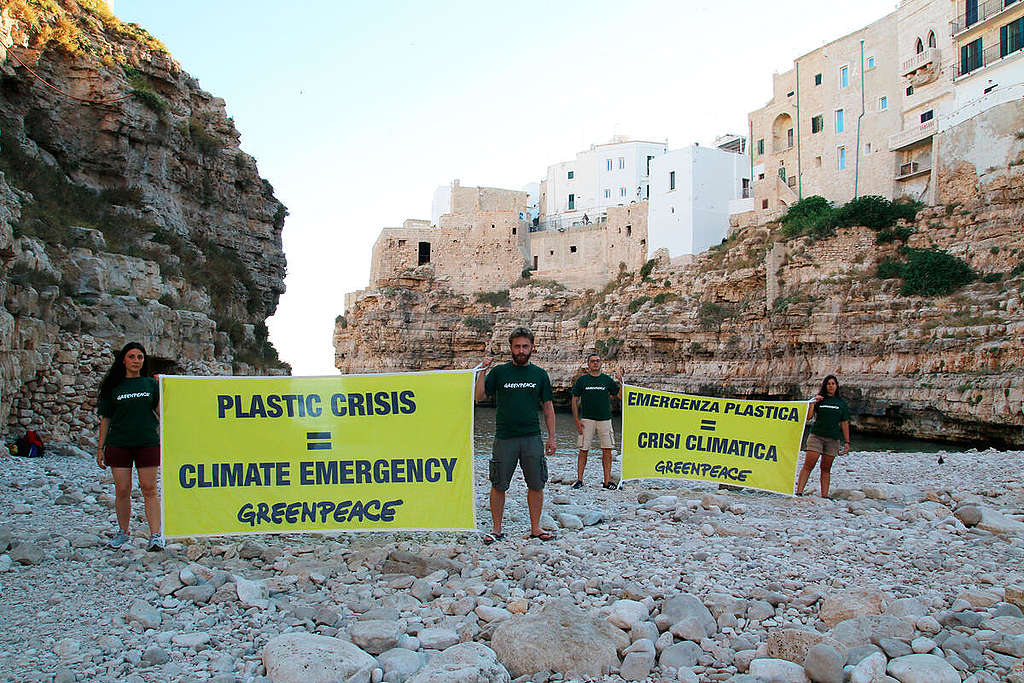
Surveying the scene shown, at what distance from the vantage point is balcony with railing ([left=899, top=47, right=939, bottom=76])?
3416 centimetres

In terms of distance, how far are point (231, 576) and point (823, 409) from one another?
21.9 ft

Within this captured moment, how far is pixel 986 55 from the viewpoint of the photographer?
3083 centimetres

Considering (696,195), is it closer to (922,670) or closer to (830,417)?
(830,417)

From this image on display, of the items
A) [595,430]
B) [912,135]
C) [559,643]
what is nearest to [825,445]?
[595,430]

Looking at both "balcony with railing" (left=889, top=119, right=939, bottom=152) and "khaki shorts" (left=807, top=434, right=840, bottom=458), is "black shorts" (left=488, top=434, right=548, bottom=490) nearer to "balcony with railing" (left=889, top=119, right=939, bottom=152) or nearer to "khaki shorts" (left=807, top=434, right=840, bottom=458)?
"khaki shorts" (left=807, top=434, right=840, bottom=458)

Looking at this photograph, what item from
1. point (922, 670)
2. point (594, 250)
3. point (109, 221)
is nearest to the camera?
point (922, 670)

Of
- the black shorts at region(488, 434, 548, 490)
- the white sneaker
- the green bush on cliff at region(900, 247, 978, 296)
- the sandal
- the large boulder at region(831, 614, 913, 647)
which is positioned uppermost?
the green bush on cliff at region(900, 247, 978, 296)

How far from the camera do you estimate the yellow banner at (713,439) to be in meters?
8.61

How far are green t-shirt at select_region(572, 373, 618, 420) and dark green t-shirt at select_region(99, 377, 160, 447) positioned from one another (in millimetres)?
4884

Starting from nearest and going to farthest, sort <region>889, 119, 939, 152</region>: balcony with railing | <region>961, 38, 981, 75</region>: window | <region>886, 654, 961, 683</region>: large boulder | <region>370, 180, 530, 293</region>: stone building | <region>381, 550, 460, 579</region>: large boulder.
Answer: <region>886, 654, 961, 683</region>: large boulder → <region>381, 550, 460, 579</region>: large boulder → <region>961, 38, 981, 75</region>: window → <region>889, 119, 939, 152</region>: balcony with railing → <region>370, 180, 530, 293</region>: stone building

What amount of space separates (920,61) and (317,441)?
39316mm

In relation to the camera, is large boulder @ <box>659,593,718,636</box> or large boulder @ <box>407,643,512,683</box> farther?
large boulder @ <box>659,593,718,636</box>

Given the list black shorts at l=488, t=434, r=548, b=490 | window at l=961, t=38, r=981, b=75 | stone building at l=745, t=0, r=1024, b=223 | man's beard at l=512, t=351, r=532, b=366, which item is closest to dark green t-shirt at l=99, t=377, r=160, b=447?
black shorts at l=488, t=434, r=548, b=490

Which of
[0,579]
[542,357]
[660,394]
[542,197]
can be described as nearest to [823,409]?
[660,394]
